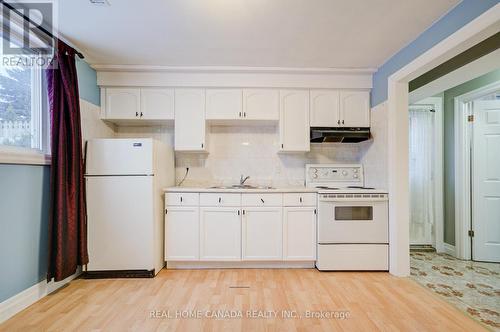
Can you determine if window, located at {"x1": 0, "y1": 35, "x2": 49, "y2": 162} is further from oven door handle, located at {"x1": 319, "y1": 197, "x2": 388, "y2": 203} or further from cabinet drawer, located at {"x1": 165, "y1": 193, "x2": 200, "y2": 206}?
oven door handle, located at {"x1": 319, "y1": 197, "x2": 388, "y2": 203}

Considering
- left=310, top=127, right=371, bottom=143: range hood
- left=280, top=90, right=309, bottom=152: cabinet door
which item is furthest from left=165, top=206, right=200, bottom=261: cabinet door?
left=310, top=127, right=371, bottom=143: range hood

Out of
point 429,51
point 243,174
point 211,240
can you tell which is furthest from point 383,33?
point 211,240

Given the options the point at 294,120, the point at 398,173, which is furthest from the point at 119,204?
the point at 398,173

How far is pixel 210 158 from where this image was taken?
3406 millimetres

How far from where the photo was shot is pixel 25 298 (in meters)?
2.00

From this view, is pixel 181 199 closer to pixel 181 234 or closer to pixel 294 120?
pixel 181 234

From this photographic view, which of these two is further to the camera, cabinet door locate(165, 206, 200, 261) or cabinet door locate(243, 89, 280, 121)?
cabinet door locate(243, 89, 280, 121)

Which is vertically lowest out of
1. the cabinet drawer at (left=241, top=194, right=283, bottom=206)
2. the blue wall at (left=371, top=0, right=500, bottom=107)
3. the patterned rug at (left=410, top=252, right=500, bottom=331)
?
the patterned rug at (left=410, top=252, right=500, bottom=331)

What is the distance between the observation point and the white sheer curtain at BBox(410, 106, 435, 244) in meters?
3.62

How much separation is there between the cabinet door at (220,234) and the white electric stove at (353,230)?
0.94 m

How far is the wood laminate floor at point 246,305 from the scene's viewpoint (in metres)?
1.79

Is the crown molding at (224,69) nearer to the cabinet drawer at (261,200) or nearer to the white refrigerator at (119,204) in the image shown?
the white refrigerator at (119,204)

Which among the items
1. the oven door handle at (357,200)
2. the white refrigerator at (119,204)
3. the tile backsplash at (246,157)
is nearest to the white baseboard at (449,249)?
the oven door handle at (357,200)

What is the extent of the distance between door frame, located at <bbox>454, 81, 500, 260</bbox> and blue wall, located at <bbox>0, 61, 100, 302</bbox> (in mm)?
4698
